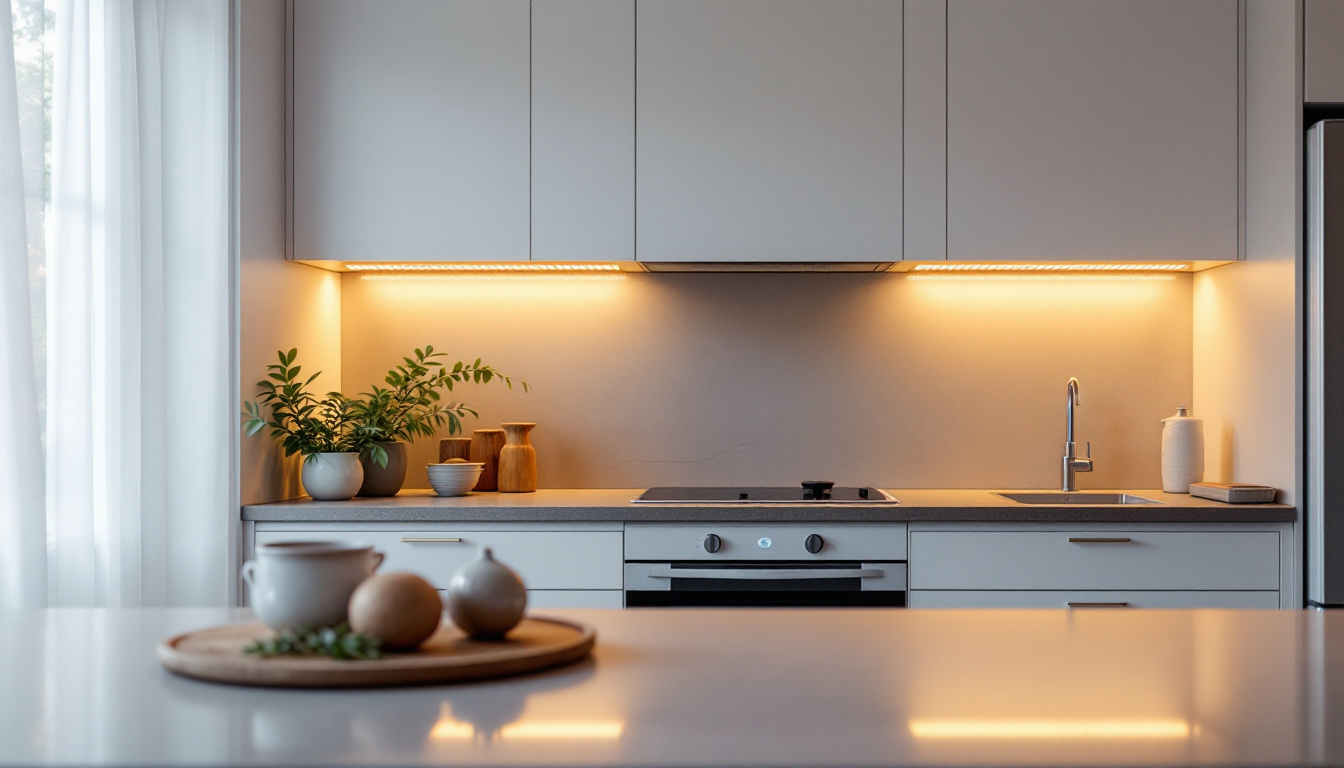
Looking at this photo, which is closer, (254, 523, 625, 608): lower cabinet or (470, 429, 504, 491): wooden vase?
(254, 523, 625, 608): lower cabinet

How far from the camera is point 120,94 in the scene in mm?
2430

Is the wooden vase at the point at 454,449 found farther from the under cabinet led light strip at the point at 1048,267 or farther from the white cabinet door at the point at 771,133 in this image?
the under cabinet led light strip at the point at 1048,267

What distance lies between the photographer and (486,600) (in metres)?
1.12

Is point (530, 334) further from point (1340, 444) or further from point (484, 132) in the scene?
point (1340, 444)

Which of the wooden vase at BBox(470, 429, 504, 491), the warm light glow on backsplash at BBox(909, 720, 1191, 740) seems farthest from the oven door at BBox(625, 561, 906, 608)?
the warm light glow on backsplash at BBox(909, 720, 1191, 740)

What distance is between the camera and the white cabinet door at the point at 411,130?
119 inches

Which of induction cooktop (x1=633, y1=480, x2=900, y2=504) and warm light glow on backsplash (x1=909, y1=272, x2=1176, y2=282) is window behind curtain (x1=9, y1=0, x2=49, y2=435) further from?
warm light glow on backsplash (x1=909, y1=272, x2=1176, y2=282)

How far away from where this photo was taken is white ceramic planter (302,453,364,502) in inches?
116

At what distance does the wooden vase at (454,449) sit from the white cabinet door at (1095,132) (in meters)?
1.52

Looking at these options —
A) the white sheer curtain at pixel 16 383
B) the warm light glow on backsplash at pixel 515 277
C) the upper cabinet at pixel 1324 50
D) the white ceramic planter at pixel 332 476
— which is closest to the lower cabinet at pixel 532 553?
the white ceramic planter at pixel 332 476

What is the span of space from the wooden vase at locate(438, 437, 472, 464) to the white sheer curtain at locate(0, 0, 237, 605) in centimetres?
64

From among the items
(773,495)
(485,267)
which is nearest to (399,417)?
(485,267)

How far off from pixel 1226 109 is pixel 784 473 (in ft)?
5.30

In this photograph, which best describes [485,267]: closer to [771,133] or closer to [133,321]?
[771,133]
